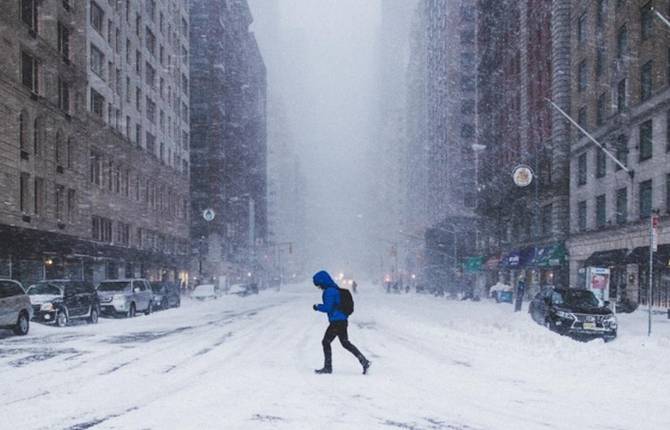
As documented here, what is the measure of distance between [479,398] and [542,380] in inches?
88.5

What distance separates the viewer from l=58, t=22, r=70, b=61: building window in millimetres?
43250

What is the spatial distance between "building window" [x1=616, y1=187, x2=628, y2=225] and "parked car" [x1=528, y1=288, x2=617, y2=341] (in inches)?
718

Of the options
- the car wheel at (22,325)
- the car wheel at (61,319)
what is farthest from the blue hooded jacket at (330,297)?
the car wheel at (61,319)

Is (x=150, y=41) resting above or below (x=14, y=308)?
above

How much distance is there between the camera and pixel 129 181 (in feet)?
185

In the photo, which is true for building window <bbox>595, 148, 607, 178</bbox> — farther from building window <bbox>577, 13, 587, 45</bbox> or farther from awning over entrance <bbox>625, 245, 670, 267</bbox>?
building window <bbox>577, 13, 587, 45</bbox>

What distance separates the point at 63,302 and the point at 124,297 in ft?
19.1

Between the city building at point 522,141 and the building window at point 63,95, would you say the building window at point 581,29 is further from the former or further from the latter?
the building window at point 63,95

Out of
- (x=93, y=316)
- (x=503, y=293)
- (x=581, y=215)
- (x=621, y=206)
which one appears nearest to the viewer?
(x=93, y=316)

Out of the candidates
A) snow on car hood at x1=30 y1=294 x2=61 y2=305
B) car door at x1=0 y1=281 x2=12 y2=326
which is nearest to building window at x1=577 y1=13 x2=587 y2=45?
snow on car hood at x1=30 y1=294 x2=61 y2=305

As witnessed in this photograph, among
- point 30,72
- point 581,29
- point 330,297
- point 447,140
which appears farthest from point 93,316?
point 447,140

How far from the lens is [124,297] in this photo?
1247 inches

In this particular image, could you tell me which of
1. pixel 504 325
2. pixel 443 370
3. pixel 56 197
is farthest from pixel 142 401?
pixel 56 197

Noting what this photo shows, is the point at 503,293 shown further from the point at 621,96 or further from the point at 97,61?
the point at 97,61
